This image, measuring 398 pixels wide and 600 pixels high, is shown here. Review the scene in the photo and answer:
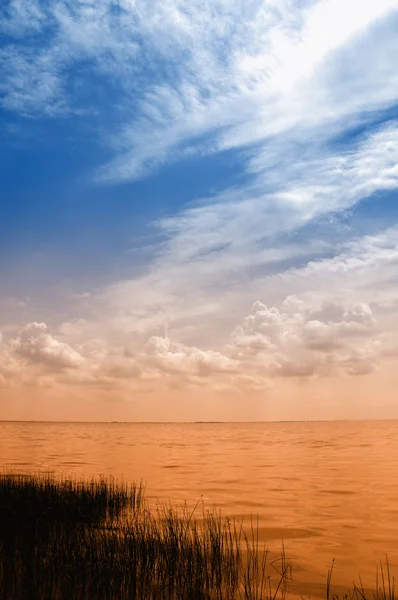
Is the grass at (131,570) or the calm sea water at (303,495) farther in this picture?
the calm sea water at (303,495)

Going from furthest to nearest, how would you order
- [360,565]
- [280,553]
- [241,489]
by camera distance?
[241,489] → [280,553] → [360,565]

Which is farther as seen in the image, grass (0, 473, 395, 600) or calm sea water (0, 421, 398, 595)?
calm sea water (0, 421, 398, 595)

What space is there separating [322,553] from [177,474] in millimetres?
14680

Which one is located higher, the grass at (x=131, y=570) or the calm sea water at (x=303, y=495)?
the grass at (x=131, y=570)

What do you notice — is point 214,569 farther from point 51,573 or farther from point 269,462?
point 269,462

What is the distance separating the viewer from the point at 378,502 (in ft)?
51.9

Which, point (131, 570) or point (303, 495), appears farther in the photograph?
point (303, 495)

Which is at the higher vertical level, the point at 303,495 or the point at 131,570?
the point at 131,570

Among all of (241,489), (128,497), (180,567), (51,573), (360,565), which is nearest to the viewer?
(51,573)

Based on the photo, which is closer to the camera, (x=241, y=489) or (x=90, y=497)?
(x=90, y=497)

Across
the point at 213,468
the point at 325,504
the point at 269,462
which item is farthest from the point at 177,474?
the point at 325,504

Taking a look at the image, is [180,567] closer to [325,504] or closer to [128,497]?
[128,497]

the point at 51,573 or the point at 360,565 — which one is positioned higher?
the point at 51,573

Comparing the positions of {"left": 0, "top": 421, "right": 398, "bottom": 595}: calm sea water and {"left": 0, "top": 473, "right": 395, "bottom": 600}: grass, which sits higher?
{"left": 0, "top": 473, "right": 395, "bottom": 600}: grass
